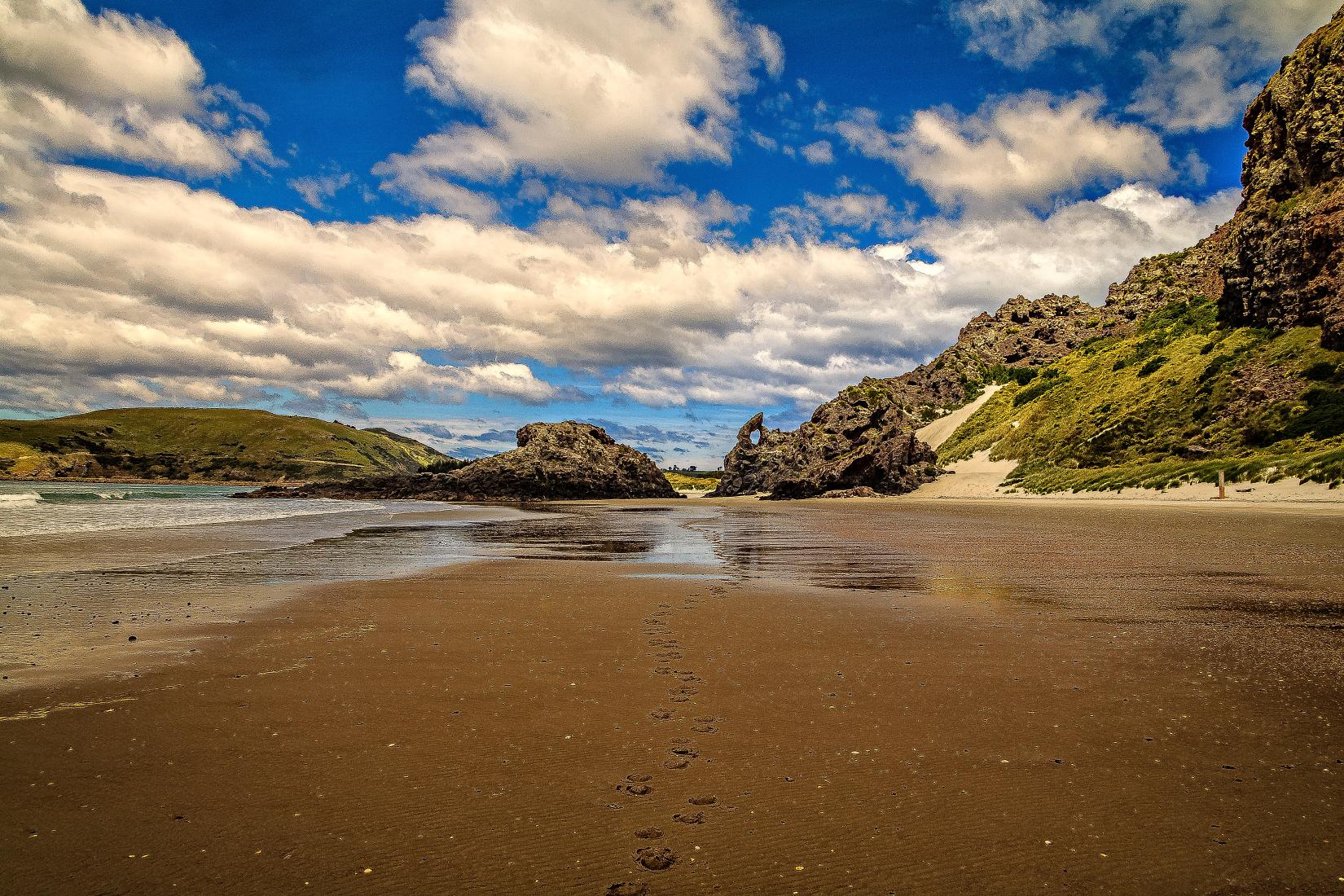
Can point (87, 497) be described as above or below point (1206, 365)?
below

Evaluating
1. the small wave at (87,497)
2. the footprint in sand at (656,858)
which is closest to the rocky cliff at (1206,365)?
the footprint in sand at (656,858)

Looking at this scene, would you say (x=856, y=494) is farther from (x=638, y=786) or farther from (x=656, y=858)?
(x=656, y=858)

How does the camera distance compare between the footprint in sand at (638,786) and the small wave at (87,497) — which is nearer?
the footprint in sand at (638,786)

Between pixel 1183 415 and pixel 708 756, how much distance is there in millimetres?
52871

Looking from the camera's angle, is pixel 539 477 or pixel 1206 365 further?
pixel 539 477

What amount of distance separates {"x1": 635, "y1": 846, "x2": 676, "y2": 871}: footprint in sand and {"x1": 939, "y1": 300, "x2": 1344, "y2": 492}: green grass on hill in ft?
116

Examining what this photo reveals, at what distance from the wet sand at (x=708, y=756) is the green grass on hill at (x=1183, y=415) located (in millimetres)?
29878

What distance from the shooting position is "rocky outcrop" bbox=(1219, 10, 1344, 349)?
42.0m

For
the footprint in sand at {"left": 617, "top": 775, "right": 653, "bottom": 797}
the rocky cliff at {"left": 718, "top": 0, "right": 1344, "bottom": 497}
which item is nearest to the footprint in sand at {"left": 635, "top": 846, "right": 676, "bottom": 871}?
the footprint in sand at {"left": 617, "top": 775, "right": 653, "bottom": 797}

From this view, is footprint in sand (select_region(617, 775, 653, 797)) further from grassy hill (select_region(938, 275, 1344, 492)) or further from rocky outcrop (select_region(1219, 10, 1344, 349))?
rocky outcrop (select_region(1219, 10, 1344, 349))

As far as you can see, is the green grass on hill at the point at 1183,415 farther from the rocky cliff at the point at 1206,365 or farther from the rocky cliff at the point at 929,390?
the rocky cliff at the point at 929,390

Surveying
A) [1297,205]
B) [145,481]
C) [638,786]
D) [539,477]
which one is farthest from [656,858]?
[145,481]

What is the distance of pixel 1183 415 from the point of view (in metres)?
44.6

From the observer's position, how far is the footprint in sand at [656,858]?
3.46 metres
